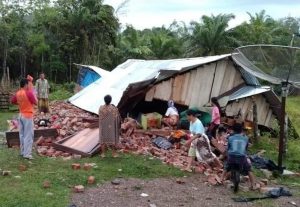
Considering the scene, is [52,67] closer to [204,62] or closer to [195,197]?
[204,62]

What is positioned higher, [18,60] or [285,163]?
[18,60]

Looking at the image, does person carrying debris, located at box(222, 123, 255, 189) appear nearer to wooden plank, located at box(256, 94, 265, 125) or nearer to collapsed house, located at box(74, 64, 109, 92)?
wooden plank, located at box(256, 94, 265, 125)

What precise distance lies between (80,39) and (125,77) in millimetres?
14549

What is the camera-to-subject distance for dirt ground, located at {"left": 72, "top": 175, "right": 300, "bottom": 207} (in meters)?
7.53

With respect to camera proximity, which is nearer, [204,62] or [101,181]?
[101,181]

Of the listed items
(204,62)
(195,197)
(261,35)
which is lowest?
(195,197)

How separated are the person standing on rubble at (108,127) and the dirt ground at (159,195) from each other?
1.69 m

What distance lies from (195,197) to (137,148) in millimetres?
2971

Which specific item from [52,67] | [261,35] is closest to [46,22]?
[52,67]

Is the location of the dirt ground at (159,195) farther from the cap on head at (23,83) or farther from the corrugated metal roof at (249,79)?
the corrugated metal roof at (249,79)

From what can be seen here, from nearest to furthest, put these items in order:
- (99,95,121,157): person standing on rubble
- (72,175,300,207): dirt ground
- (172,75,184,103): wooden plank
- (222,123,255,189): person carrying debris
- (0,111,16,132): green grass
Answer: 1. (72,175,300,207): dirt ground
2. (222,123,255,189): person carrying debris
3. (99,95,121,157): person standing on rubble
4. (172,75,184,103): wooden plank
5. (0,111,16,132): green grass

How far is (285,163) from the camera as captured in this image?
37.8 feet

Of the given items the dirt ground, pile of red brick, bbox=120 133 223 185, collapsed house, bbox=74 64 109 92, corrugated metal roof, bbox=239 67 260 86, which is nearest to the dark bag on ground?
pile of red brick, bbox=120 133 223 185

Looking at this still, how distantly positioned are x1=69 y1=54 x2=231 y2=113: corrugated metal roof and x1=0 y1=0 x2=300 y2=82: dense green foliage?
11953 mm
